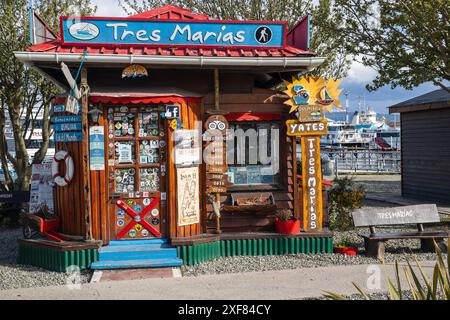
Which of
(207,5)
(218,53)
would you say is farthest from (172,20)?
(207,5)

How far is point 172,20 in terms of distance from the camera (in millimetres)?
8594

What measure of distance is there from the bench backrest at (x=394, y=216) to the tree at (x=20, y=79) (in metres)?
7.45

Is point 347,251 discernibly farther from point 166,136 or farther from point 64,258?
point 64,258

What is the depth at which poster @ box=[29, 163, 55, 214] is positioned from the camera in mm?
9445

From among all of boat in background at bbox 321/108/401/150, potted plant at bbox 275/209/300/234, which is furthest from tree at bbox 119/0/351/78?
boat in background at bbox 321/108/401/150

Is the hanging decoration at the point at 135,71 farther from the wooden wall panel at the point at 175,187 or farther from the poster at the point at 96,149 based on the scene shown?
the poster at the point at 96,149

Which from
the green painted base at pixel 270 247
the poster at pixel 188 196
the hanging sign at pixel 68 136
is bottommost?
the green painted base at pixel 270 247

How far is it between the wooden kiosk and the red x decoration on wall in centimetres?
2

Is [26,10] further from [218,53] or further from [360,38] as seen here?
[360,38]

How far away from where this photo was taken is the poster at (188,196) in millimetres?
8641

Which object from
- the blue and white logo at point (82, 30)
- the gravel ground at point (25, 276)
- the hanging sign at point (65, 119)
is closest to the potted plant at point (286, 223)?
the gravel ground at point (25, 276)

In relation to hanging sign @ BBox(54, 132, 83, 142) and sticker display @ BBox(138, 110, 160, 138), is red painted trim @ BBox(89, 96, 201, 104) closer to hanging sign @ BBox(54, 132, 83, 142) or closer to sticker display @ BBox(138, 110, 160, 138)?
sticker display @ BBox(138, 110, 160, 138)

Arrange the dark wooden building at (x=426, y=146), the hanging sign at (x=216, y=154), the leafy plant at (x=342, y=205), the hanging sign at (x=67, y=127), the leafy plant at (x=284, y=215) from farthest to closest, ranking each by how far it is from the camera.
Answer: the dark wooden building at (x=426, y=146)
the leafy plant at (x=342, y=205)
the leafy plant at (x=284, y=215)
the hanging sign at (x=216, y=154)
the hanging sign at (x=67, y=127)

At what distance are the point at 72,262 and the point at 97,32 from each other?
387 centimetres
